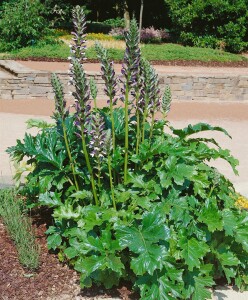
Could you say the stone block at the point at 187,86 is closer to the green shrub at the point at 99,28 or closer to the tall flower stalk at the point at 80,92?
the tall flower stalk at the point at 80,92

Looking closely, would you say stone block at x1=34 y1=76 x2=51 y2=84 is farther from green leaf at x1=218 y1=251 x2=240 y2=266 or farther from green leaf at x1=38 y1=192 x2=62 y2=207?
green leaf at x1=218 y1=251 x2=240 y2=266

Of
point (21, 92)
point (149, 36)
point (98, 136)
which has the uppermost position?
point (98, 136)

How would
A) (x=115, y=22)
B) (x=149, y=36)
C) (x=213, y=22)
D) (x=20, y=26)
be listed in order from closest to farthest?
(x=20, y=26)
(x=213, y=22)
(x=149, y=36)
(x=115, y=22)

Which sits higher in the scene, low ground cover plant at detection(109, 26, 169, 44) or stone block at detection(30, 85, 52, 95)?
stone block at detection(30, 85, 52, 95)

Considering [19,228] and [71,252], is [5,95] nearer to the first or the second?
[19,228]

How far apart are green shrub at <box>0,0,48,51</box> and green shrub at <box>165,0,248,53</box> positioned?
5126 mm

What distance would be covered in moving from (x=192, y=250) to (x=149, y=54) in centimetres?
1236

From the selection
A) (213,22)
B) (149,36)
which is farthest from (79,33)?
(149,36)

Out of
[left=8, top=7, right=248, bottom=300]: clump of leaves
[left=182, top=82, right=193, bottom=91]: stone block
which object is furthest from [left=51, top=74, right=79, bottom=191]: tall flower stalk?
[left=182, top=82, right=193, bottom=91]: stone block

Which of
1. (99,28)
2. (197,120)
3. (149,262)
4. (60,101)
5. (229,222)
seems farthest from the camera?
(99,28)

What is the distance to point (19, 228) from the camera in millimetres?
4020

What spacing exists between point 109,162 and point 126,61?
687 mm

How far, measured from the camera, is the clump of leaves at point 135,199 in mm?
3344

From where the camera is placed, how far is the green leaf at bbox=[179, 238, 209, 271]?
331 centimetres
